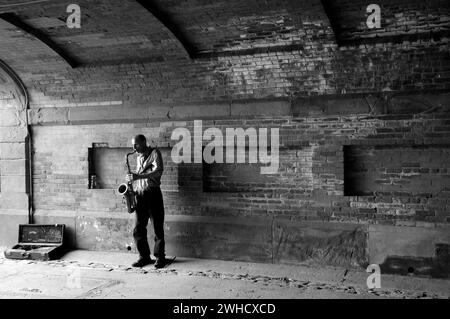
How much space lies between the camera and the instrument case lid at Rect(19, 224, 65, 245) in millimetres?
8430

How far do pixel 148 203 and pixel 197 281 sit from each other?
1.61 m

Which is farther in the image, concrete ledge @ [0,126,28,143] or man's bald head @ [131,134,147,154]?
concrete ledge @ [0,126,28,143]

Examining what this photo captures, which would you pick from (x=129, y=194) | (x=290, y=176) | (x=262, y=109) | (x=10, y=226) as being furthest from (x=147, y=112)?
(x=10, y=226)

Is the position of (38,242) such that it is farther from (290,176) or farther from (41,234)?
(290,176)

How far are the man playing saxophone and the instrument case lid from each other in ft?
6.59

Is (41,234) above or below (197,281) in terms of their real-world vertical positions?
above

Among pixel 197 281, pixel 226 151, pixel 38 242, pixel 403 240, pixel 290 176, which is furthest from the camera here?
pixel 38 242

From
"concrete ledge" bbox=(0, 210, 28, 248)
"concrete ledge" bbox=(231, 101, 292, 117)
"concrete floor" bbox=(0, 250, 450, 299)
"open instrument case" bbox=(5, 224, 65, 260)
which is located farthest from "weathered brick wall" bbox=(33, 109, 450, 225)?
"concrete floor" bbox=(0, 250, 450, 299)

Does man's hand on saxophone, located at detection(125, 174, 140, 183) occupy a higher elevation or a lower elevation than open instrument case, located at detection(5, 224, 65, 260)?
higher

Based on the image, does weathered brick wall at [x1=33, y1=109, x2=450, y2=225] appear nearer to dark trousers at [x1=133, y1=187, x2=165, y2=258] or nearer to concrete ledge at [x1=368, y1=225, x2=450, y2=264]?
concrete ledge at [x1=368, y1=225, x2=450, y2=264]

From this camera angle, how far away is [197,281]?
648 centimetres

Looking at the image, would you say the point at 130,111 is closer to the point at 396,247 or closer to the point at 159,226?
the point at 159,226

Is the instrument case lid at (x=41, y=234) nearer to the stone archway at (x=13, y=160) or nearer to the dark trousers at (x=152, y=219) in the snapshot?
the stone archway at (x=13, y=160)

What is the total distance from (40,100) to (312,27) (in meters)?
5.53
